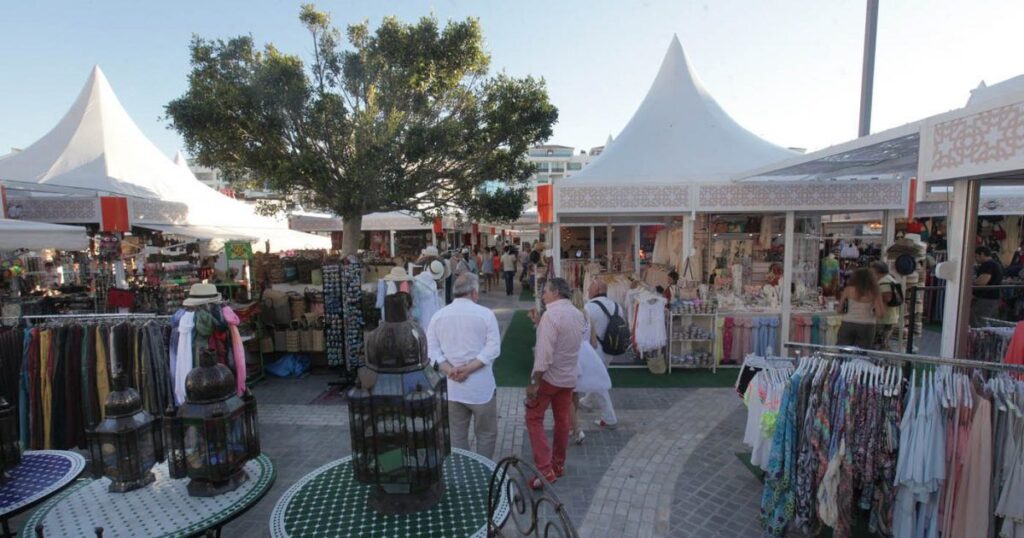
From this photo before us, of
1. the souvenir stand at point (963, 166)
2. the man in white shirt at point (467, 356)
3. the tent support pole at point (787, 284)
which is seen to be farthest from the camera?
the tent support pole at point (787, 284)

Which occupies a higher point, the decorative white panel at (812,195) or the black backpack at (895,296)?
the decorative white panel at (812,195)

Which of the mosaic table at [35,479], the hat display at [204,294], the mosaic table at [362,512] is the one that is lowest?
the mosaic table at [35,479]

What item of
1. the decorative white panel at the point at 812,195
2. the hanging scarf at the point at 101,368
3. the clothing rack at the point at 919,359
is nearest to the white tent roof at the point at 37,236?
the hanging scarf at the point at 101,368

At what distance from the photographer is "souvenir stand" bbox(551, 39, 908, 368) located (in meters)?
7.03

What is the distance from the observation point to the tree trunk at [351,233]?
35.3 feet

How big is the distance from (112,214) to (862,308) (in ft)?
39.4

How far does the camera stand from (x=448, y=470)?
2.10m

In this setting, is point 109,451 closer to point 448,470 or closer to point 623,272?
point 448,470

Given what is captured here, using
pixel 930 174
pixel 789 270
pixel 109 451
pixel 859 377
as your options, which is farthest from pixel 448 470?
pixel 789 270

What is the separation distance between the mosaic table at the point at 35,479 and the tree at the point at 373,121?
23.9 feet

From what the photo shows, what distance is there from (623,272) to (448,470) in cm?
849

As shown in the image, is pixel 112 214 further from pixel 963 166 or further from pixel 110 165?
pixel 963 166

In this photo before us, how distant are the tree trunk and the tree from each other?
0.11 ft

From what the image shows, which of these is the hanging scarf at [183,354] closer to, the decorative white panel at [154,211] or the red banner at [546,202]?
the red banner at [546,202]
